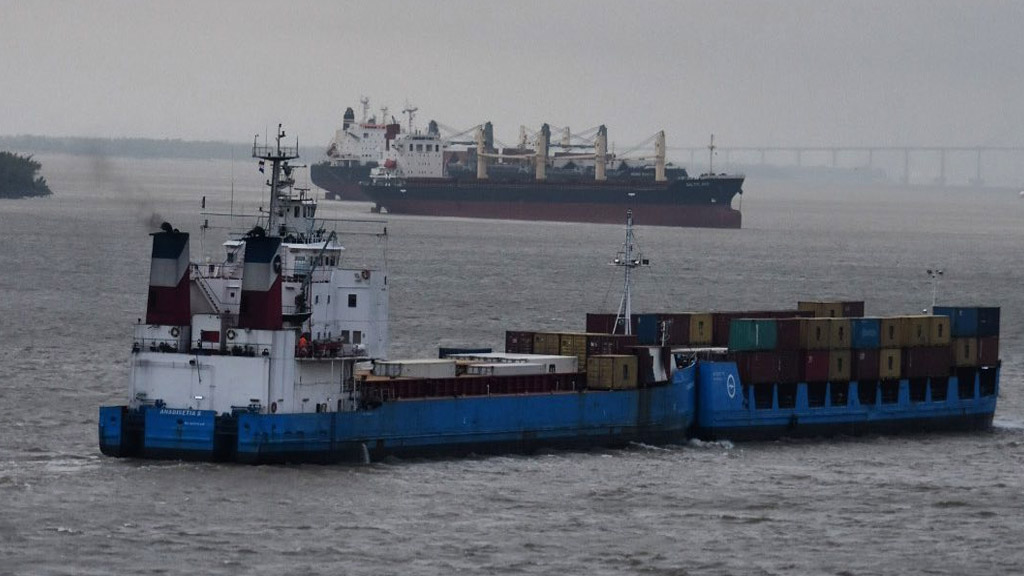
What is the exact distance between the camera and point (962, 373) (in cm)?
5566

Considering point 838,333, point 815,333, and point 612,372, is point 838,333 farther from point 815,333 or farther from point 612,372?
point 612,372

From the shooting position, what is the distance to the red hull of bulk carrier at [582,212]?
180875mm

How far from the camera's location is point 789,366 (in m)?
51.6

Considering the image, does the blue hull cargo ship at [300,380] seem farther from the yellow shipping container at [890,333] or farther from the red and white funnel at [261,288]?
the yellow shipping container at [890,333]

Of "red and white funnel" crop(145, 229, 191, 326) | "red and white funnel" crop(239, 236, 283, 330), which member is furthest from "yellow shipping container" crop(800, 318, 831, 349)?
"red and white funnel" crop(145, 229, 191, 326)

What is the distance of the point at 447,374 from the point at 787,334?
10.1 metres

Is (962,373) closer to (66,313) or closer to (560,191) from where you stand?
(66,313)

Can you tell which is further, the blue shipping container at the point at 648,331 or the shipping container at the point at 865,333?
the blue shipping container at the point at 648,331

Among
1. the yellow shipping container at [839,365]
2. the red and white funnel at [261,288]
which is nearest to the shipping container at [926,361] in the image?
the yellow shipping container at [839,365]

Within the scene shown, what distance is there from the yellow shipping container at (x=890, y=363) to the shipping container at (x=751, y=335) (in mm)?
3504

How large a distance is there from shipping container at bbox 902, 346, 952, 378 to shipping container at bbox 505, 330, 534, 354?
10300 mm

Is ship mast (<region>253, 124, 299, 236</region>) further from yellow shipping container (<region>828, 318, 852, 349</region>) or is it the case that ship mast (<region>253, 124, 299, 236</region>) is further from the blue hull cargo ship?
yellow shipping container (<region>828, 318, 852, 349</region>)

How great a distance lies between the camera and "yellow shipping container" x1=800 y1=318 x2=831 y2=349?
171 feet

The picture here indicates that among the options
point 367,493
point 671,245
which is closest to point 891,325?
point 367,493
